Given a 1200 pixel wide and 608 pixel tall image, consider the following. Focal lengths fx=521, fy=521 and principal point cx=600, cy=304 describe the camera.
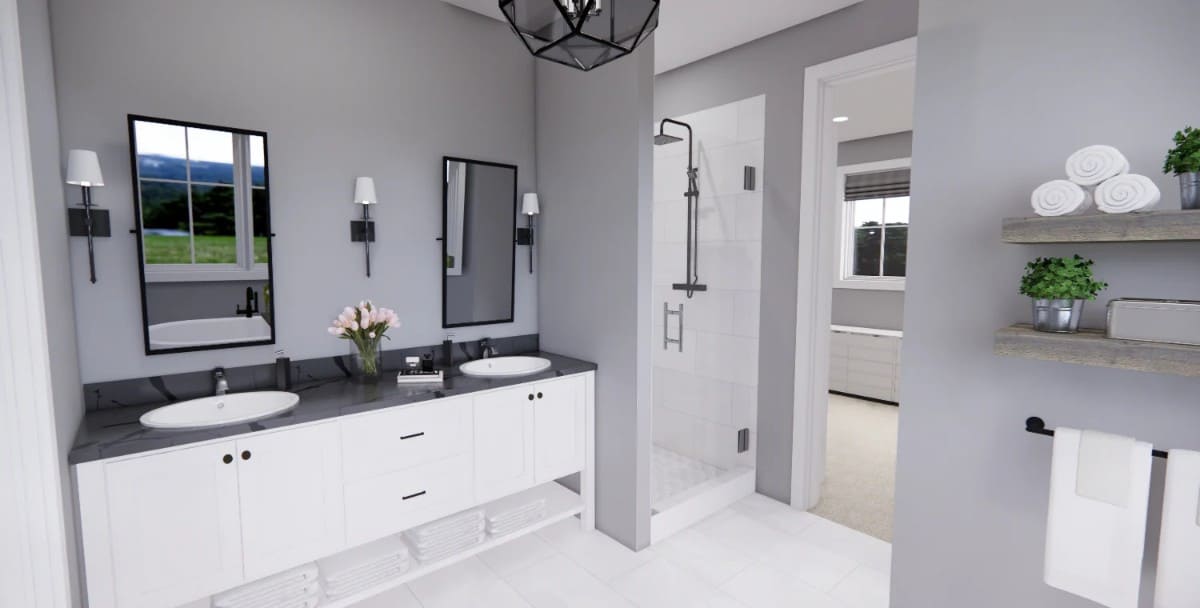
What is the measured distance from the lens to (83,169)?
1756mm

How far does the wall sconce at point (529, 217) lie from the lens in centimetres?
298

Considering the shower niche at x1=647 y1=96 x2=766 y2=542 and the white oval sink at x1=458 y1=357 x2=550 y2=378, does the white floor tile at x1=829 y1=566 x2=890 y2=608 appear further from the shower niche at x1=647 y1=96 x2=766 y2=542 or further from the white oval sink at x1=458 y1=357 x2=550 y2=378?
the white oval sink at x1=458 y1=357 x2=550 y2=378

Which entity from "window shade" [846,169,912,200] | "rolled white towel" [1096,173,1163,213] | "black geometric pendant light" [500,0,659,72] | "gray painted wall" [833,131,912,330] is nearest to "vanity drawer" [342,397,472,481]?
"black geometric pendant light" [500,0,659,72]

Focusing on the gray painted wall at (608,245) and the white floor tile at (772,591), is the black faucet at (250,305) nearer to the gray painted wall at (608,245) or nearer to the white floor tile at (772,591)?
the gray painted wall at (608,245)

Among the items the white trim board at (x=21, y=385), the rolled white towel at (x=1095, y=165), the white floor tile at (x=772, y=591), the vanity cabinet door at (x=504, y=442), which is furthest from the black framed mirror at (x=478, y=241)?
the rolled white towel at (x=1095, y=165)

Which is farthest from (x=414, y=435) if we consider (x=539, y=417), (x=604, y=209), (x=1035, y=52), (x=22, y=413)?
(x=1035, y=52)

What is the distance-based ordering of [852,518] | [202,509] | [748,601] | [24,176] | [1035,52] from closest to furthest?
1. [24,176]
2. [1035,52]
3. [202,509]
4. [748,601]
5. [852,518]

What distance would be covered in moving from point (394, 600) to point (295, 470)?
80 centimetres

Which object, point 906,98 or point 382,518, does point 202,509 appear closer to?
point 382,518

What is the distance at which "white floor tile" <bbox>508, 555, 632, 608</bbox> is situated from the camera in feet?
7.31

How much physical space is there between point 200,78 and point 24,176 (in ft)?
3.63

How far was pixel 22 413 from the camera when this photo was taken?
1.22 meters

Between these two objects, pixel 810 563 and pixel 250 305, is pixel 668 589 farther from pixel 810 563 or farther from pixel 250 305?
pixel 250 305

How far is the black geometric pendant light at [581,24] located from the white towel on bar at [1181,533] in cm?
155
